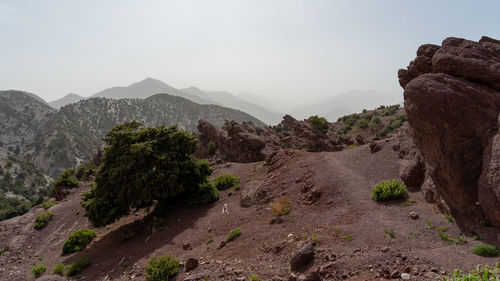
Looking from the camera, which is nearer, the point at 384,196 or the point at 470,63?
the point at 470,63

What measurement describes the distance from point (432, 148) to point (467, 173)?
1512 millimetres

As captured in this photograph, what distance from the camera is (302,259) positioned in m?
9.75

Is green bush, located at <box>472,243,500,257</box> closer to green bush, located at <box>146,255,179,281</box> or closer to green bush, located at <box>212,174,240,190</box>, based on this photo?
green bush, located at <box>146,255,179,281</box>

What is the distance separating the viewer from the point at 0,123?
415ft

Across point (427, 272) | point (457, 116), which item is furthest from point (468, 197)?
point (427, 272)

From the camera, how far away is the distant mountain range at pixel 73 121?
4131 inches

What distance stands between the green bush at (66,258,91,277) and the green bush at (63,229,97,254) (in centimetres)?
385

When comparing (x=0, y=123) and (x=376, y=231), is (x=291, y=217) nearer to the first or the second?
(x=376, y=231)

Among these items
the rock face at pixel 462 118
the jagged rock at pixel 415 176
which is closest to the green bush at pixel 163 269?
the rock face at pixel 462 118

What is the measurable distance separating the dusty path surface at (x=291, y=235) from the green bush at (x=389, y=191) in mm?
452

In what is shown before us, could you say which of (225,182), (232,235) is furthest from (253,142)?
(232,235)

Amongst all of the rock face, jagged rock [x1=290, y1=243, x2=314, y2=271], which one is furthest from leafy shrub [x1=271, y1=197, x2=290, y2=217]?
the rock face

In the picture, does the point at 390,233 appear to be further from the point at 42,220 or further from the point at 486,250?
the point at 42,220

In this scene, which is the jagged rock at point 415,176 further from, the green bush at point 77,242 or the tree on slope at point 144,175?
the green bush at point 77,242
